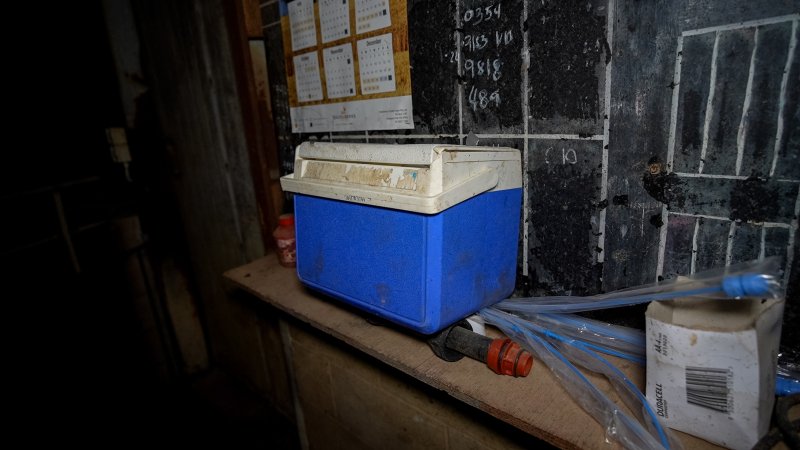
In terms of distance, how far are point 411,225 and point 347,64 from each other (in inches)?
30.2

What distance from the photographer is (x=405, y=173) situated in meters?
0.76

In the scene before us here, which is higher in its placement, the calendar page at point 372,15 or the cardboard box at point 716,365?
the calendar page at point 372,15

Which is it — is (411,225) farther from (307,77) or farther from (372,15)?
(307,77)

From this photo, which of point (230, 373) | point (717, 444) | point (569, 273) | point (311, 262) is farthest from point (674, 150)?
point (230, 373)

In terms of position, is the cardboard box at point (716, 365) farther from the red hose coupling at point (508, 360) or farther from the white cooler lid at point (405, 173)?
the white cooler lid at point (405, 173)

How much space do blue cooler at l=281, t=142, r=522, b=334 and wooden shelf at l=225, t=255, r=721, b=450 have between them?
4.7 inches

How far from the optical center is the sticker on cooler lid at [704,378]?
21.4 inches

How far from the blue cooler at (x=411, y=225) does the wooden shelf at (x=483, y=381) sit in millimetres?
119

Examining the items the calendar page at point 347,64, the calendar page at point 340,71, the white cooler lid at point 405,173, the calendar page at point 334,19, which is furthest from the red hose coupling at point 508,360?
the calendar page at point 334,19

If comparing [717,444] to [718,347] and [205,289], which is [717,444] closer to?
[718,347]

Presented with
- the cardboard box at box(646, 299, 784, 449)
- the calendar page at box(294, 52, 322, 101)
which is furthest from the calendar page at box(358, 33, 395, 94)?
the cardboard box at box(646, 299, 784, 449)

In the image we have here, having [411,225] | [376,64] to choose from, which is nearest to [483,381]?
[411,225]

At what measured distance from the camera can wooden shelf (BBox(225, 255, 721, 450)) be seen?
2.21ft

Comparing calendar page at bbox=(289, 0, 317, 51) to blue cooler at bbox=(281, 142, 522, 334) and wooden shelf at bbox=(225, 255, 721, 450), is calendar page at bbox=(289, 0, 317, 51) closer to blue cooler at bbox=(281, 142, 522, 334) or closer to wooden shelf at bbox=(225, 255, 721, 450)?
blue cooler at bbox=(281, 142, 522, 334)
